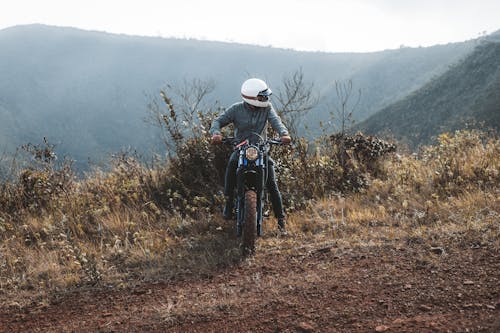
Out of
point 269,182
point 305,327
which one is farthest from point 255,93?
point 305,327

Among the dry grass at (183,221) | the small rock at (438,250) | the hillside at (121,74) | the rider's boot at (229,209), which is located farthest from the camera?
the hillside at (121,74)

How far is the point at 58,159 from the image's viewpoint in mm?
8219

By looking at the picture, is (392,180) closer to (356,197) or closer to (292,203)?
(356,197)

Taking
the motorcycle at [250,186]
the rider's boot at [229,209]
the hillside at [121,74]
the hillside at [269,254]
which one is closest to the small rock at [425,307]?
the hillside at [269,254]

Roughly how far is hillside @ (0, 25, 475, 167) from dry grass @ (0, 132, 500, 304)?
74.2 metres

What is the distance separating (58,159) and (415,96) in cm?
5729

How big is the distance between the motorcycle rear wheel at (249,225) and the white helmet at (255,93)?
1.21 m

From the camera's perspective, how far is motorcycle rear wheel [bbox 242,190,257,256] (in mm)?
4941

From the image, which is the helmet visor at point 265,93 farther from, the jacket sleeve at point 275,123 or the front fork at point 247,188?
the front fork at point 247,188

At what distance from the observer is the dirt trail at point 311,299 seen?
318 centimetres

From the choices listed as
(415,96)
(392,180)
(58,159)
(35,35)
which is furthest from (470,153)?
(35,35)

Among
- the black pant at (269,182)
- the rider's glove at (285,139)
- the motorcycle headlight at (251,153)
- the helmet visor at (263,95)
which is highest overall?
the helmet visor at (263,95)

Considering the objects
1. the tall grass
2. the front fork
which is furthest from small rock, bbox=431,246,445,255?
the front fork

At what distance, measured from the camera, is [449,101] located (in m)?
51.5
